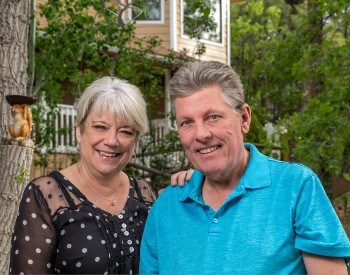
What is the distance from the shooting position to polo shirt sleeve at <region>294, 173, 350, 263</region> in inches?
103

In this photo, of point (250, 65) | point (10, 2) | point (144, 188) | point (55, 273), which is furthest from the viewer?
point (250, 65)

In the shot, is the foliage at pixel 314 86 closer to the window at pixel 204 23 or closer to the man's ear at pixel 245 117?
the window at pixel 204 23

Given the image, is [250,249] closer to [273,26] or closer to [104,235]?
[104,235]

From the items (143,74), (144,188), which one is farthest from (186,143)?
(143,74)

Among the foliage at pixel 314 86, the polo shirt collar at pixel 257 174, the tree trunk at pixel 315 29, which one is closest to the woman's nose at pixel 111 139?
the polo shirt collar at pixel 257 174

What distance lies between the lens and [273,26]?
29.3 meters

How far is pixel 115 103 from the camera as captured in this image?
12.6 feet

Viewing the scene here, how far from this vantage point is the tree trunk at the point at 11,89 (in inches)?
256

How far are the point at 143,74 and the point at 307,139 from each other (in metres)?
3.70

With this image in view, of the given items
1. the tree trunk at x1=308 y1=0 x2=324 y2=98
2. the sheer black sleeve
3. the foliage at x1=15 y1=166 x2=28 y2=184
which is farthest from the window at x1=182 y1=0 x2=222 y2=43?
the sheer black sleeve

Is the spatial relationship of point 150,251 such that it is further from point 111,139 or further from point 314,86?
point 314,86

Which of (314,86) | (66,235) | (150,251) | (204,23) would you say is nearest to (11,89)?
(66,235)

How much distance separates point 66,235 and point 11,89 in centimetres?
334

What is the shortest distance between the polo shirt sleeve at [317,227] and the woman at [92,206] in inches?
55.3
